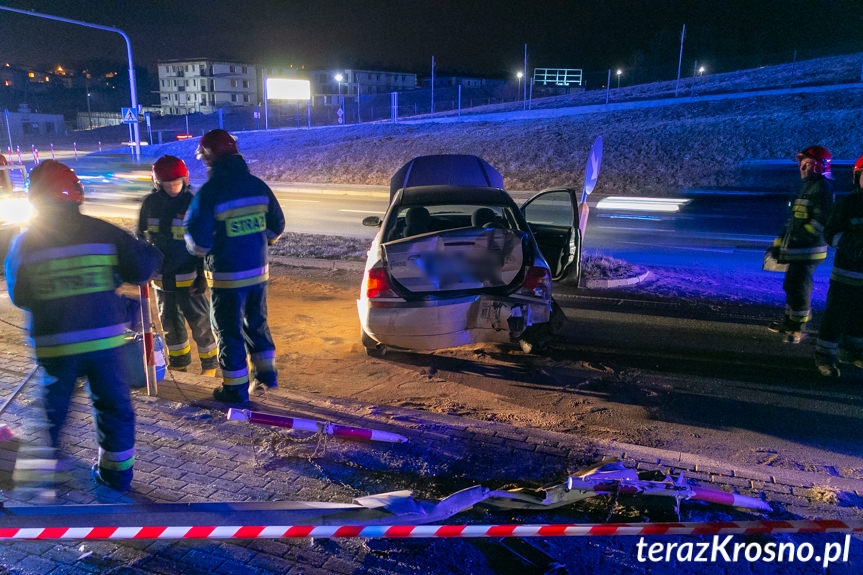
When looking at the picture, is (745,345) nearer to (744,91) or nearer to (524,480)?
(524,480)

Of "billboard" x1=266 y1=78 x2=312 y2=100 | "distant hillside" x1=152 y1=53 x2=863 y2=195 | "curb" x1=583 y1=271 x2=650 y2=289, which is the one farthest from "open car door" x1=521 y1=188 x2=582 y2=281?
"billboard" x1=266 y1=78 x2=312 y2=100

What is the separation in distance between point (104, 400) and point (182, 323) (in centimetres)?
206

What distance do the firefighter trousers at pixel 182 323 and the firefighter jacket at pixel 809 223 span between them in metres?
5.74

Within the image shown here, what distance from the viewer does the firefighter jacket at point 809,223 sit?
571 centimetres

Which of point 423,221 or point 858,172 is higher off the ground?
point 858,172

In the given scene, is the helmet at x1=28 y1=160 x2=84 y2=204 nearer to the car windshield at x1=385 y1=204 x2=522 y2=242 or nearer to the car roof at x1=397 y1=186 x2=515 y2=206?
the car windshield at x1=385 y1=204 x2=522 y2=242

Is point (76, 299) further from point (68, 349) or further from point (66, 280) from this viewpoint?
point (68, 349)

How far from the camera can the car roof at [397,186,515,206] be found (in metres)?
5.63

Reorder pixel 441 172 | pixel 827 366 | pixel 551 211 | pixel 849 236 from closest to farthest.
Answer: pixel 849 236
pixel 827 366
pixel 441 172
pixel 551 211

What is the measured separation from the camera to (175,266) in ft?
16.0

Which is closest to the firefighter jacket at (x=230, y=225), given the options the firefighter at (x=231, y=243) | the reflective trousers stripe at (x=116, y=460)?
the firefighter at (x=231, y=243)

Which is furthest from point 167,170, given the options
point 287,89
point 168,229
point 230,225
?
point 287,89

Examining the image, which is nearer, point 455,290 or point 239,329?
point 239,329

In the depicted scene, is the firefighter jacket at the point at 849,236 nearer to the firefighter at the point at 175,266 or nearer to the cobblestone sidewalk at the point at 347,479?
the cobblestone sidewalk at the point at 347,479
